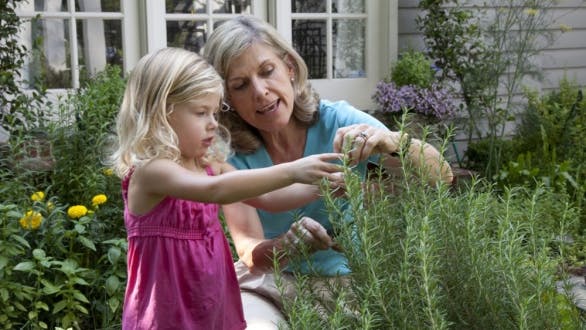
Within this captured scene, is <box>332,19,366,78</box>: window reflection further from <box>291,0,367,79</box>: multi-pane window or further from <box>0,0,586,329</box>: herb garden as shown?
<box>0,0,586,329</box>: herb garden

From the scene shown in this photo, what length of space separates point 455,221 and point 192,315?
36.6 inches

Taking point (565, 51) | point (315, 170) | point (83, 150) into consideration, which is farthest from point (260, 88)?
point (565, 51)

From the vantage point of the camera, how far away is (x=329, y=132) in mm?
2400

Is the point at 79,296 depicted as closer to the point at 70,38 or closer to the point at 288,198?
the point at 288,198

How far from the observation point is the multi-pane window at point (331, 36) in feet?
19.7

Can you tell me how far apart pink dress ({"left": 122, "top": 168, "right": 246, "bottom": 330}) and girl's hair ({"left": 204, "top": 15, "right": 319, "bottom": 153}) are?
0.42m

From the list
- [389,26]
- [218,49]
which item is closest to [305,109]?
[218,49]

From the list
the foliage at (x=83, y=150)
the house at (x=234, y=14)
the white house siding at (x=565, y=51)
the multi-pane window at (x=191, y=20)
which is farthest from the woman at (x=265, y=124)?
the white house siding at (x=565, y=51)

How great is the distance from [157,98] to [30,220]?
1798 millimetres

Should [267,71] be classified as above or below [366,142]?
above

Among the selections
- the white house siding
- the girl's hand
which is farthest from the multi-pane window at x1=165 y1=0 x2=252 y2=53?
the girl's hand

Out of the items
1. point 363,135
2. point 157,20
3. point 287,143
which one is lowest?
point 287,143

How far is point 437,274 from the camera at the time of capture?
1.08m

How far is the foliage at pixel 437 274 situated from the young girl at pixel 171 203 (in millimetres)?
712
